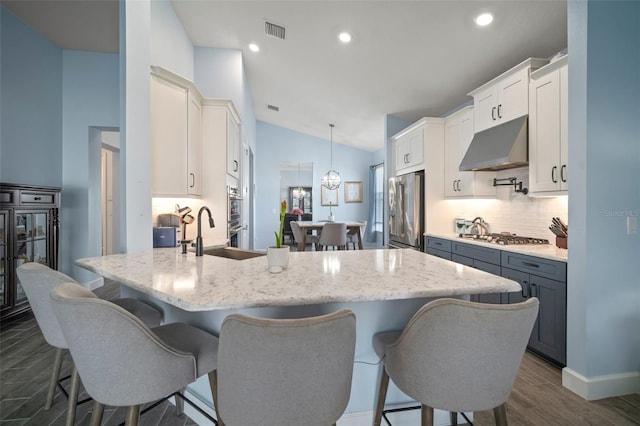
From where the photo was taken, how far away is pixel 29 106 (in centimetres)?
347

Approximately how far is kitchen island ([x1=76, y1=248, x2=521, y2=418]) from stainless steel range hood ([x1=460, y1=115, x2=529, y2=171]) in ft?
5.62

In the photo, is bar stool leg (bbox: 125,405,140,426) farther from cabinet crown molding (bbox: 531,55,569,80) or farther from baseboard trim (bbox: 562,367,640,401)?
cabinet crown molding (bbox: 531,55,569,80)

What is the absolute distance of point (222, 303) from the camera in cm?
103

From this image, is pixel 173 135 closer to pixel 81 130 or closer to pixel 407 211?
pixel 81 130

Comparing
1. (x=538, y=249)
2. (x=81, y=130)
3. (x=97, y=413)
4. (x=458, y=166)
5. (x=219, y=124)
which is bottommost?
(x=97, y=413)

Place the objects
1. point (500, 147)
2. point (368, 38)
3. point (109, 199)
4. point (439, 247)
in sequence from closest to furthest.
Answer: point (500, 147)
point (368, 38)
point (439, 247)
point (109, 199)

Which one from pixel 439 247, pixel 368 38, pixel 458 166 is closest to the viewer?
pixel 368 38

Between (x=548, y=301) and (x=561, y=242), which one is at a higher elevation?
(x=561, y=242)

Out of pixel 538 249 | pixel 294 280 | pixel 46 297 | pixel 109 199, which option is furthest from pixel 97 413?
pixel 109 199

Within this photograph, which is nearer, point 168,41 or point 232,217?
point 168,41

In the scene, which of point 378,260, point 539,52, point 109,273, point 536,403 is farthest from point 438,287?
point 539,52

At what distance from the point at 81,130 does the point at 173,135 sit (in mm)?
2195

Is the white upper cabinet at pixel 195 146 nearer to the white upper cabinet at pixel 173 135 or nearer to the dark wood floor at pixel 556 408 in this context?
the white upper cabinet at pixel 173 135

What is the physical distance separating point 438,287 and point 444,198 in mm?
3509
